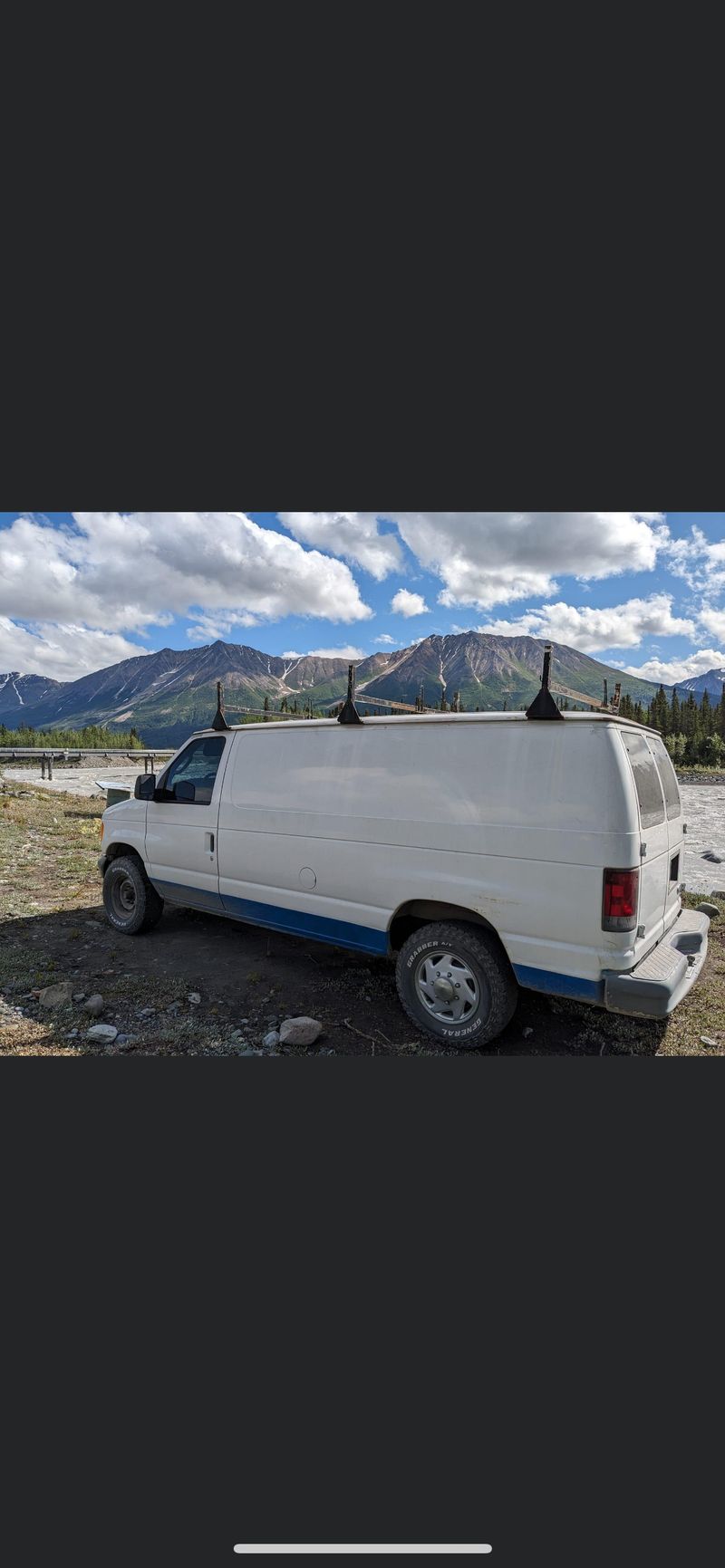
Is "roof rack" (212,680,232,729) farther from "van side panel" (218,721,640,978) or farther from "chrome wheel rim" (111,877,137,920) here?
"chrome wheel rim" (111,877,137,920)

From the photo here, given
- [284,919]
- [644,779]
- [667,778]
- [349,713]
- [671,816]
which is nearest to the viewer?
[644,779]

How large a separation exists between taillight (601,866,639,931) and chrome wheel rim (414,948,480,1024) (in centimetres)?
110

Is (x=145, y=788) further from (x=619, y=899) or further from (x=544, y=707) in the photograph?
(x=619, y=899)

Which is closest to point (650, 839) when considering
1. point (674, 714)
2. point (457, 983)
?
point (457, 983)

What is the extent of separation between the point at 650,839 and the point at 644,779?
1.45 ft

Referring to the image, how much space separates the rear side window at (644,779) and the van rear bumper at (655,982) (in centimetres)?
94

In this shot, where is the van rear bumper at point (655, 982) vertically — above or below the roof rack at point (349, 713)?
below

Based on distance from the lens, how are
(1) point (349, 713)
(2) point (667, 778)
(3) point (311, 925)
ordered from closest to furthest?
(2) point (667, 778), (1) point (349, 713), (3) point (311, 925)

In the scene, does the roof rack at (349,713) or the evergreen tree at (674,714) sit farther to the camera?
the evergreen tree at (674,714)

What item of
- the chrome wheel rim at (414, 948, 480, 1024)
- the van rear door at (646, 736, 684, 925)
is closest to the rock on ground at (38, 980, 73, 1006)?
the chrome wheel rim at (414, 948, 480, 1024)

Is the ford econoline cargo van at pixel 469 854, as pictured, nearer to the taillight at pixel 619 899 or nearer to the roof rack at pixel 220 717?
the taillight at pixel 619 899

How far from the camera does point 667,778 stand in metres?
5.29

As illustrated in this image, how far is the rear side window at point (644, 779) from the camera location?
4285 mm

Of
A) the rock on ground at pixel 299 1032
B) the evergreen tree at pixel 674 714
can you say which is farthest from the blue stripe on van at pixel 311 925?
the evergreen tree at pixel 674 714
